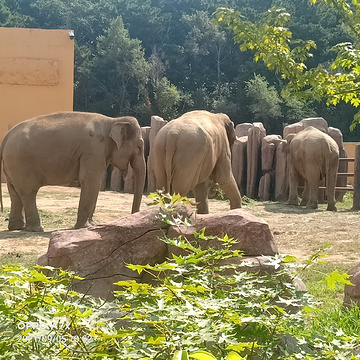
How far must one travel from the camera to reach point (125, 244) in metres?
3.45

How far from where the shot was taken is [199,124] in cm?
728

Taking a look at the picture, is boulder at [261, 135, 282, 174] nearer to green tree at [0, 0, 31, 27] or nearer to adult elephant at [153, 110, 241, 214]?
adult elephant at [153, 110, 241, 214]

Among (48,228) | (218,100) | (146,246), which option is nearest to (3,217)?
(48,228)

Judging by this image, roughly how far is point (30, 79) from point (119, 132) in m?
9.38

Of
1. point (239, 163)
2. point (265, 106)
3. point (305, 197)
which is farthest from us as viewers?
point (265, 106)

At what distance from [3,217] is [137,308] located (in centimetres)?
756

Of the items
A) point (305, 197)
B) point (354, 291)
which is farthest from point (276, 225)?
point (354, 291)

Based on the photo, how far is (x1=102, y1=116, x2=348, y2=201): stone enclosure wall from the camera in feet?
46.1

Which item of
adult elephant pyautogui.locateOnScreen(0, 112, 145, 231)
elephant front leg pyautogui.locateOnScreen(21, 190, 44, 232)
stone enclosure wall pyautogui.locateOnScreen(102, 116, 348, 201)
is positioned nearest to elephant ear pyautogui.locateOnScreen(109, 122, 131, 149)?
adult elephant pyautogui.locateOnScreen(0, 112, 145, 231)

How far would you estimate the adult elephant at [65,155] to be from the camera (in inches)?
292

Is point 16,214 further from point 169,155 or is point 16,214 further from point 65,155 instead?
point 169,155

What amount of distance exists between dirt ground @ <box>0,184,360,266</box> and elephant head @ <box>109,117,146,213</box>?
0.99 meters

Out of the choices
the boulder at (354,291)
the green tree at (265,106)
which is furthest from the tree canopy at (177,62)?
the boulder at (354,291)

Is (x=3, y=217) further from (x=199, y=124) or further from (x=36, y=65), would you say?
(x=36, y=65)
